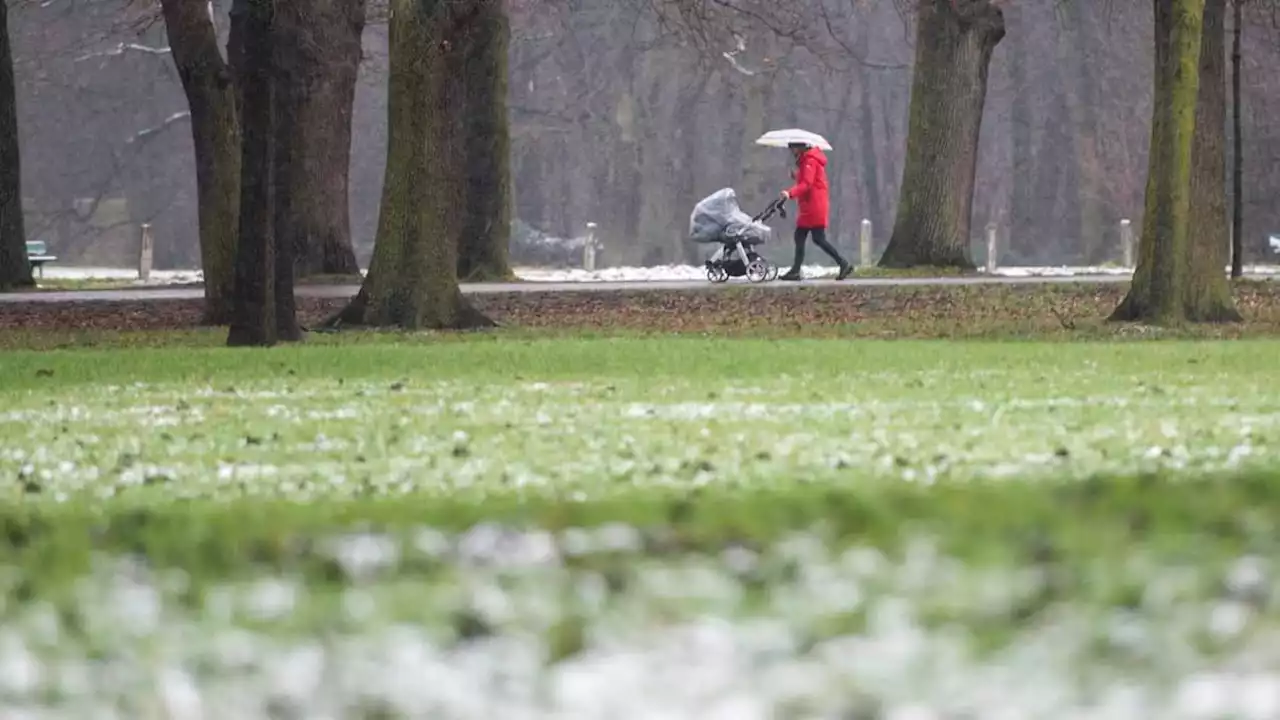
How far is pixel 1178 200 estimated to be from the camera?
2245cm

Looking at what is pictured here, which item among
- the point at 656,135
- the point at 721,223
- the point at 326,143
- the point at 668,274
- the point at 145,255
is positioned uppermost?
the point at 656,135

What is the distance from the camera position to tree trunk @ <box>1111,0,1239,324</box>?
22359 millimetres

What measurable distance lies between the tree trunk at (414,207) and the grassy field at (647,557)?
908 cm

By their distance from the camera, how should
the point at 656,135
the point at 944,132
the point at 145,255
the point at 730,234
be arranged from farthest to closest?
the point at 656,135
the point at 145,255
the point at 944,132
the point at 730,234

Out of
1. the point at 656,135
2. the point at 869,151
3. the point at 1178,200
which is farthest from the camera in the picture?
the point at 869,151

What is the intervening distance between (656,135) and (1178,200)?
1771 inches

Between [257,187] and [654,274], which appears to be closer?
[257,187]

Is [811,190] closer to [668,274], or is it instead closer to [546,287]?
[546,287]

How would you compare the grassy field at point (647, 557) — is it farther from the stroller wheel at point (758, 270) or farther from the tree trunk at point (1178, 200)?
the stroller wheel at point (758, 270)

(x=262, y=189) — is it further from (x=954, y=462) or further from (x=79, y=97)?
(x=79, y=97)

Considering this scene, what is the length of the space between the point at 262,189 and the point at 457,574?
581 inches

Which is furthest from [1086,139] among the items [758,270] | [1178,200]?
[1178,200]

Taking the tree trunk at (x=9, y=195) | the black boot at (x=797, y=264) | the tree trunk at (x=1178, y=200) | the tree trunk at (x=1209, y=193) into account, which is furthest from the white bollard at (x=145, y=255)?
the tree trunk at (x=1178, y=200)

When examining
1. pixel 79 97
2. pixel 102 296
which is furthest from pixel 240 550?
pixel 79 97
